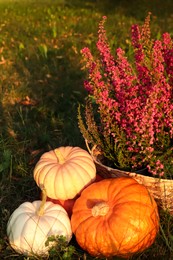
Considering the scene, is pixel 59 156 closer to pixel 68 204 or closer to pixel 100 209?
pixel 68 204

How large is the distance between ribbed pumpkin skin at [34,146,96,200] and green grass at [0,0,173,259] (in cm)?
34

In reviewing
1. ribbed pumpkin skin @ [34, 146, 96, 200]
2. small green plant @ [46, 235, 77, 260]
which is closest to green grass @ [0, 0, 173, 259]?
small green plant @ [46, 235, 77, 260]

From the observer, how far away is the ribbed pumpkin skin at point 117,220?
2.56 metres

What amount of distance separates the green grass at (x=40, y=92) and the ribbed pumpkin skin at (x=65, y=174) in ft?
1.12

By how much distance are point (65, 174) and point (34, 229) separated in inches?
17.1

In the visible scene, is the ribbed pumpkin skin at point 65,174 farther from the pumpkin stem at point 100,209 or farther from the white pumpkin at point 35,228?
the pumpkin stem at point 100,209

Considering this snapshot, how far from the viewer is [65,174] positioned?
2.92m

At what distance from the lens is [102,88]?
287cm

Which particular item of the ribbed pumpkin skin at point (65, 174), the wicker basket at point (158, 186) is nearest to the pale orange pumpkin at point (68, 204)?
the ribbed pumpkin skin at point (65, 174)

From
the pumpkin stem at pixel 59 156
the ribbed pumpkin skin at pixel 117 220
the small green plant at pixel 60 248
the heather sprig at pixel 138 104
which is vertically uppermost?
the heather sprig at pixel 138 104

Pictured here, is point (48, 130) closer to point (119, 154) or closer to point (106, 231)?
point (119, 154)

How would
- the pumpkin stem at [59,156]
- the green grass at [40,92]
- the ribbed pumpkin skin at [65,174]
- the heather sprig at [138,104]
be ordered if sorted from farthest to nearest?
1. the green grass at [40,92]
2. the pumpkin stem at [59,156]
3. the ribbed pumpkin skin at [65,174]
4. the heather sprig at [138,104]

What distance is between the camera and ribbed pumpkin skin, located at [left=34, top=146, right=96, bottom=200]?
2.91m

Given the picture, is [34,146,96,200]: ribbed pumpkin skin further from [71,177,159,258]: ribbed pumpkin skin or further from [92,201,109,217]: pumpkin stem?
[92,201,109,217]: pumpkin stem
